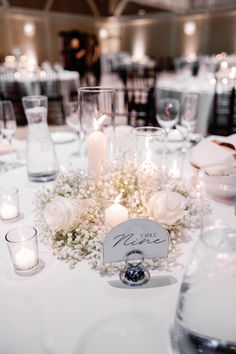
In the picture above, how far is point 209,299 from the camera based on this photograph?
549mm

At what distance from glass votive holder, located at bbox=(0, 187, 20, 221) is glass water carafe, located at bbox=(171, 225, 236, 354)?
2.19ft

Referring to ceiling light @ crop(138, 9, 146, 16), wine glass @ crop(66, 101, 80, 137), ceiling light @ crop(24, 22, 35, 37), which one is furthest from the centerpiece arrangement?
ceiling light @ crop(138, 9, 146, 16)

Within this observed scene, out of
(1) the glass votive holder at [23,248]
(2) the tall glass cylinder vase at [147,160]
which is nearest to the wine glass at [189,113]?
(2) the tall glass cylinder vase at [147,160]

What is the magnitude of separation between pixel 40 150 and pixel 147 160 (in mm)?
498

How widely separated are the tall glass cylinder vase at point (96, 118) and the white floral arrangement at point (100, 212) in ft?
0.43

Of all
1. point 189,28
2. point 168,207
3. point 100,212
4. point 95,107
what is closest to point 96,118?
point 95,107

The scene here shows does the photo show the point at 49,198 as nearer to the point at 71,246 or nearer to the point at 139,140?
the point at 71,246

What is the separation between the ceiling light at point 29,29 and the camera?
11719mm

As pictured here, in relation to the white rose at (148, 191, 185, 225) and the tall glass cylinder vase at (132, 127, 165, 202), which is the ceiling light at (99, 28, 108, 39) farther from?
the white rose at (148, 191, 185, 225)

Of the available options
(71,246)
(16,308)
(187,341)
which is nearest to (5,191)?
(71,246)

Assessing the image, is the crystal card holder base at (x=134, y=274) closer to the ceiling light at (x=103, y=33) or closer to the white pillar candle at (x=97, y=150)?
the white pillar candle at (x=97, y=150)

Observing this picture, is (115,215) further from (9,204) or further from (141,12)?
(141,12)

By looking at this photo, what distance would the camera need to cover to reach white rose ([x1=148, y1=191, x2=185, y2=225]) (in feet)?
2.81

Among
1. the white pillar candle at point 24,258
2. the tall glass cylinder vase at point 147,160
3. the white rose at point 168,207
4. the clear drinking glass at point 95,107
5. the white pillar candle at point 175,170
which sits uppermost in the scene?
the clear drinking glass at point 95,107
